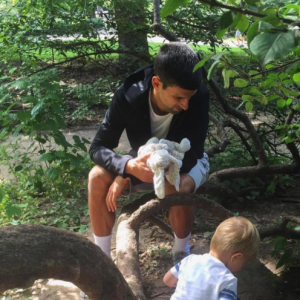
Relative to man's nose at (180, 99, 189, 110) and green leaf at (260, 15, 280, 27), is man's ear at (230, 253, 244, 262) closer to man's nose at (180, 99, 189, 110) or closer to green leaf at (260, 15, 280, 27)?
man's nose at (180, 99, 189, 110)

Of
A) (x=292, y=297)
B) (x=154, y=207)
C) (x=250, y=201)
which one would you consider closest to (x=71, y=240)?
(x=154, y=207)

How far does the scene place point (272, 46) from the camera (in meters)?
0.84

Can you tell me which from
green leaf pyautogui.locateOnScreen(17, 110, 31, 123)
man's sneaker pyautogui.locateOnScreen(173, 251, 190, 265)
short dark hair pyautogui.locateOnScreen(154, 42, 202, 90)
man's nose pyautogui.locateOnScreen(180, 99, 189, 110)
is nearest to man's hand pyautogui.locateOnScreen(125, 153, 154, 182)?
man's nose pyautogui.locateOnScreen(180, 99, 189, 110)

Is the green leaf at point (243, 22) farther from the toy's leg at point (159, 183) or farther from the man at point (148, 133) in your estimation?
the toy's leg at point (159, 183)

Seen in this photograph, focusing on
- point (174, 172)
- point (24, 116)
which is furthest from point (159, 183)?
point (24, 116)

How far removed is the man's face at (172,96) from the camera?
2.14 metres

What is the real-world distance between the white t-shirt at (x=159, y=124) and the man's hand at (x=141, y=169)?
34 cm

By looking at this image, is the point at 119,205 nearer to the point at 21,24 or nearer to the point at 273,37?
the point at 21,24

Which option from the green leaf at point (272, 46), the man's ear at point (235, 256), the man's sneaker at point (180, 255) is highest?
the green leaf at point (272, 46)

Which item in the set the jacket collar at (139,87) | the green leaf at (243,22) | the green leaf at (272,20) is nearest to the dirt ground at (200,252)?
the jacket collar at (139,87)

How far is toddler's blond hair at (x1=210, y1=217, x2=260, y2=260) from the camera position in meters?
1.71

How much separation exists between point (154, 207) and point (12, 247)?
117 centimetres

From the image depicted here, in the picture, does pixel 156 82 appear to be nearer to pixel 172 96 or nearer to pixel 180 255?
pixel 172 96

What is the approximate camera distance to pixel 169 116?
241cm
